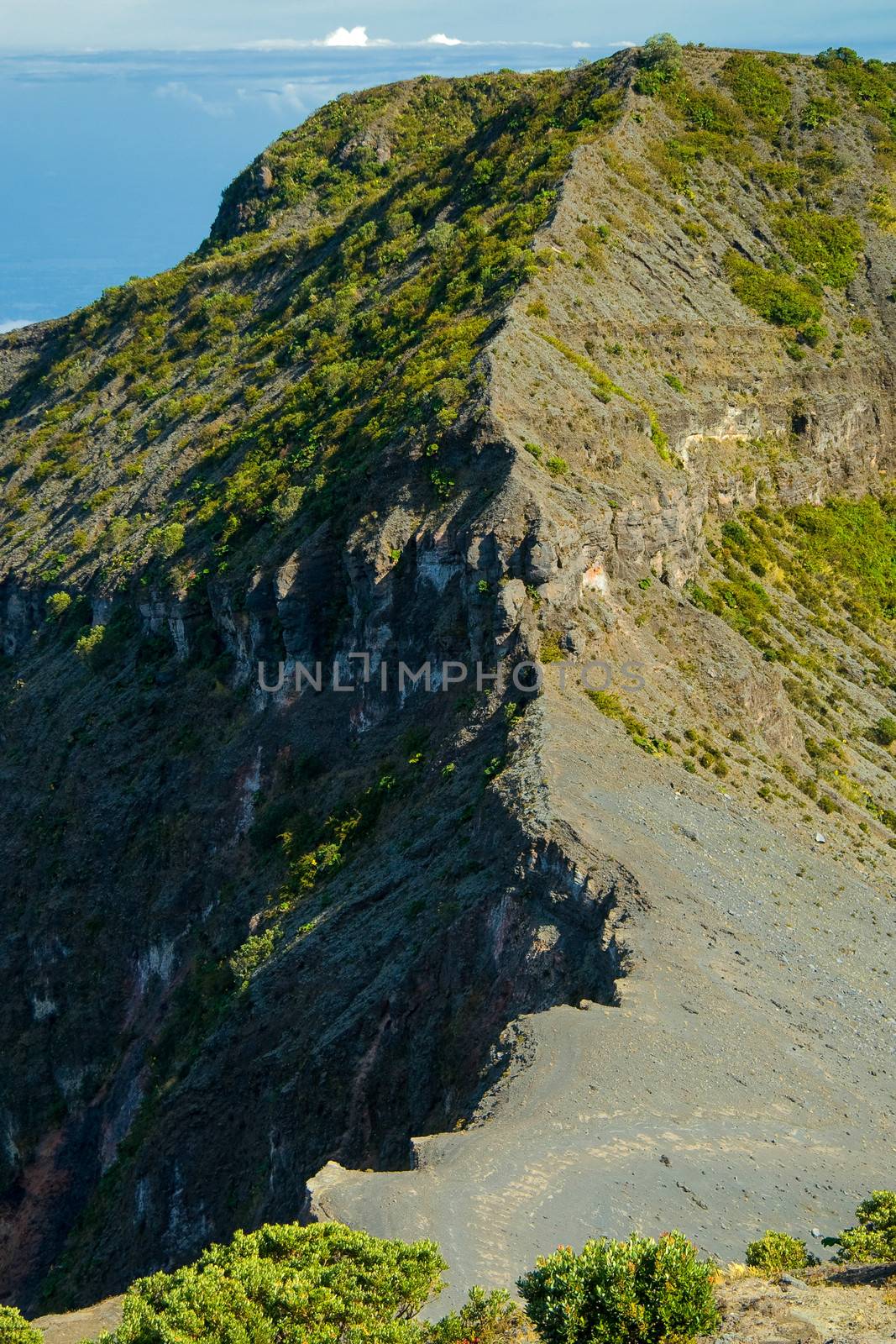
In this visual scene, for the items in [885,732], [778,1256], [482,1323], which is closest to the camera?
[482,1323]

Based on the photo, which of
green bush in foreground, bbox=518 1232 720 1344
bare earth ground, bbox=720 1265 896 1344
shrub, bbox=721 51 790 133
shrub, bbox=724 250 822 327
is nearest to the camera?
bare earth ground, bbox=720 1265 896 1344

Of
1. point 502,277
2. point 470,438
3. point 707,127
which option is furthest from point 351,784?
point 707,127

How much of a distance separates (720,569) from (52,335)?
81249 mm

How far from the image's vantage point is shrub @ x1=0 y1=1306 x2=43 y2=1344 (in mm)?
37656

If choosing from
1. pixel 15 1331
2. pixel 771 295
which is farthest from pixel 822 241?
pixel 15 1331

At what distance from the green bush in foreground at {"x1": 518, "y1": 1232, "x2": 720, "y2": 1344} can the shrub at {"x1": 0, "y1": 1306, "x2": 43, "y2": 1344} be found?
15.3 m

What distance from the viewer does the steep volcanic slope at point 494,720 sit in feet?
138

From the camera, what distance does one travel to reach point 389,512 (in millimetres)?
66125

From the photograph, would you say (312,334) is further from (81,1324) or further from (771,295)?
(81,1324)

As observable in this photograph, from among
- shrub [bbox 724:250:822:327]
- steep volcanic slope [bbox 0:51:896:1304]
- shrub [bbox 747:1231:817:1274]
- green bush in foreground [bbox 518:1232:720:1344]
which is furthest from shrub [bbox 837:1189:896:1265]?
shrub [bbox 724:250:822:327]

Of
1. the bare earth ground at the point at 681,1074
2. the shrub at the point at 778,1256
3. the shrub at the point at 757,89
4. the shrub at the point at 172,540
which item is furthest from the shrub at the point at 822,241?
the shrub at the point at 778,1256

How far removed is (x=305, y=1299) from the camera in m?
32.7

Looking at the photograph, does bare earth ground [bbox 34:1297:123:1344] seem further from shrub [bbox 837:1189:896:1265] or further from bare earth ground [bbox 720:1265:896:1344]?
shrub [bbox 837:1189:896:1265]

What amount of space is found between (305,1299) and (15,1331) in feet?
32.6
